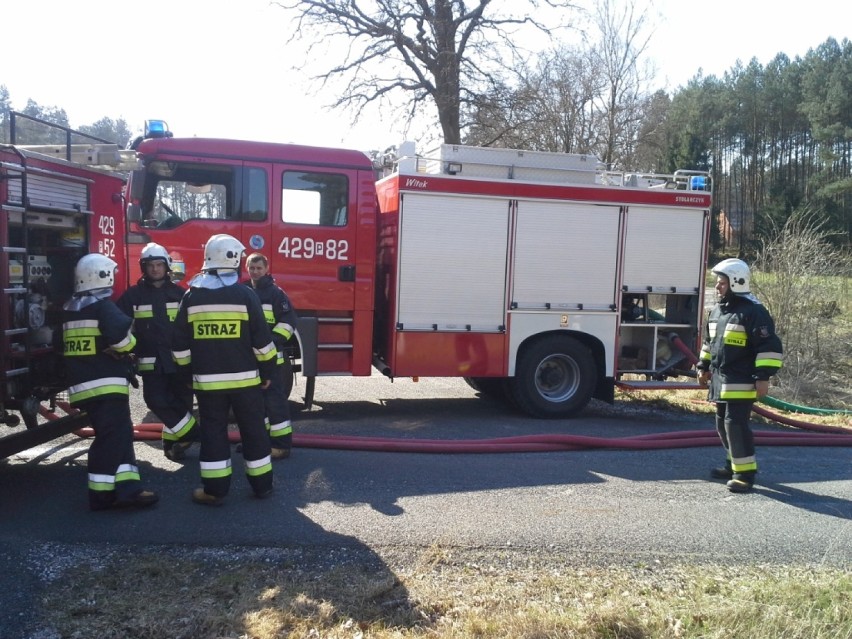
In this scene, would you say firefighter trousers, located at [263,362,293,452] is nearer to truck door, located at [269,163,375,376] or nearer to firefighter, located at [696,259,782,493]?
truck door, located at [269,163,375,376]

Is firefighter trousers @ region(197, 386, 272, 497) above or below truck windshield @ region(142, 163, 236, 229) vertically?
below

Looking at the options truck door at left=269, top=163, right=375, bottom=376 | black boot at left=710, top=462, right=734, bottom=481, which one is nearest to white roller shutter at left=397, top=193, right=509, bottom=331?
truck door at left=269, top=163, right=375, bottom=376

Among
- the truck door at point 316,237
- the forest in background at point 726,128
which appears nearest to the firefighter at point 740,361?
the truck door at point 316,237

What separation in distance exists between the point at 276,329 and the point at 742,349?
3733mm

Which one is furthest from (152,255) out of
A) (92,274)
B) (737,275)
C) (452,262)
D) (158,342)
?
(737,275)

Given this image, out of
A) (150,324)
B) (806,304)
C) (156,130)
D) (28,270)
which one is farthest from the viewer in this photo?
(806,304)

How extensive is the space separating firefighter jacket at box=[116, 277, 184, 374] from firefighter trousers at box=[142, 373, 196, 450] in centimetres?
10

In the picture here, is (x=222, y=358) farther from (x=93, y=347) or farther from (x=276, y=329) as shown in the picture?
(x=276, y=329)

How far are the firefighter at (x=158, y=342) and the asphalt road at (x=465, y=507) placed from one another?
37cm

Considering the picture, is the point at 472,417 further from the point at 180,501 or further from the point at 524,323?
the point at 180,501

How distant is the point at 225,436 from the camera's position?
16.4 feet

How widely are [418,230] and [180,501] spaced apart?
12.3 feet

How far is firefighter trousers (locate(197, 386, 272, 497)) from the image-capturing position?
4.96m

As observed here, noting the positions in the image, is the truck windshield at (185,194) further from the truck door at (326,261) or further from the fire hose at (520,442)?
the fire hose at (520,442)
